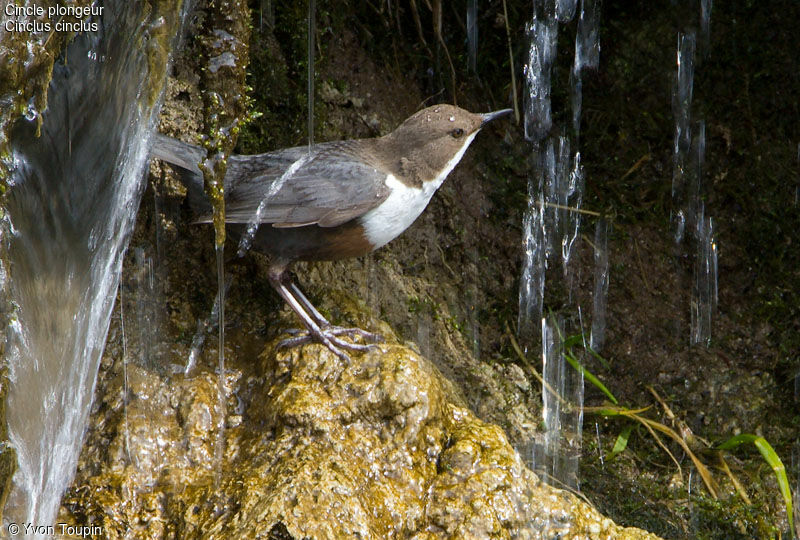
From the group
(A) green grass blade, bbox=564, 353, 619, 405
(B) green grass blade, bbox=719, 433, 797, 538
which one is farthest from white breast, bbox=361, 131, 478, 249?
(B) green grass blade, bbox=719, 433, 797, 538

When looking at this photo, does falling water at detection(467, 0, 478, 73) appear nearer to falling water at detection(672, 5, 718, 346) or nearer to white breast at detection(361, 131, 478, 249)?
falling water at detection(672, 5, 718, 346)

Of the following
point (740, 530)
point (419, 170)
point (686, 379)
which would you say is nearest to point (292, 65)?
point (419, 170)

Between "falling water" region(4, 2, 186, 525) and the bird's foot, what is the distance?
0.78 metres

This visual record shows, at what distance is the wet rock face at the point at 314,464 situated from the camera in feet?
9.23

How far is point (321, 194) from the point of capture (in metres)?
3.55

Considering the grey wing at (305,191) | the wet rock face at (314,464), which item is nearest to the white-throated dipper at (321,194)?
the grey wing at (305,191)

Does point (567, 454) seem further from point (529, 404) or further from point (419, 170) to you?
point (419, 170)

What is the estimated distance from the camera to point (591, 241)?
4918mm

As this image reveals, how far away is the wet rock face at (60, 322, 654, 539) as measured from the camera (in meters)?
2.81

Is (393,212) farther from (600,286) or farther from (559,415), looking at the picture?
(600,286)

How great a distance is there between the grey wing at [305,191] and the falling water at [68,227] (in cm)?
44

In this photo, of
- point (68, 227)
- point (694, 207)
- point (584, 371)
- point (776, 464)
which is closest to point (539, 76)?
point (694, 207)

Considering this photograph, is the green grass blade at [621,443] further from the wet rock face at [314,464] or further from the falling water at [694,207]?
the wet rock face at [314,464]

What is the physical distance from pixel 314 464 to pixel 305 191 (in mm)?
1203
